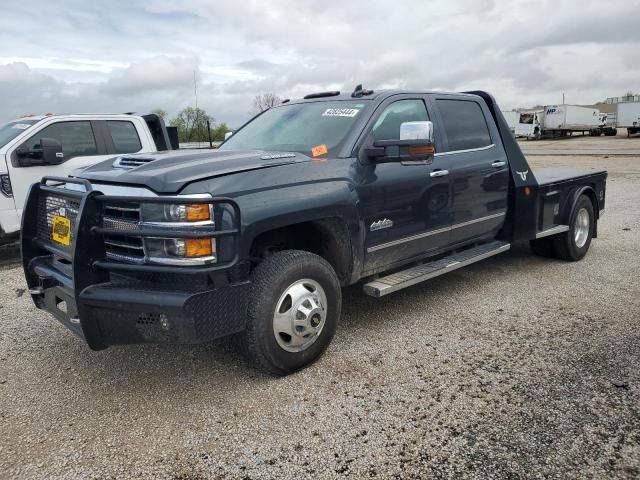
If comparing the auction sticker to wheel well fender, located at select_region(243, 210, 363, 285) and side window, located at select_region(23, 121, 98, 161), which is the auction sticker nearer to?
wheel well fender, located at select_region(243, 210, 363, 285)

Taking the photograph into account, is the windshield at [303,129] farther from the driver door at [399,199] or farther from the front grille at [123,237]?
the front grille at [123,237]

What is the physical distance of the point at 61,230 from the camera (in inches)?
133

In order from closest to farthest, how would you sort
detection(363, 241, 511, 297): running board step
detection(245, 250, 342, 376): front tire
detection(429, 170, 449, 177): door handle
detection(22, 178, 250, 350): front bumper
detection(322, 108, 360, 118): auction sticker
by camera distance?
1. detection(22, 178, 250, 350): front bumper
2. detection(245, 250, 342, 376): front tire
3. detection(363, 241, 511, 297): running board step
4. detection(322, 108, 360, 118): auction sticker
5. detection(429, 170, 449, 177): door handle

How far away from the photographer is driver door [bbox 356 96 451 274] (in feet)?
12.7

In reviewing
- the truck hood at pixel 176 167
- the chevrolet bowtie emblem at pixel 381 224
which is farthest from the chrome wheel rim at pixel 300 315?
the truck hood at pixel 176 167

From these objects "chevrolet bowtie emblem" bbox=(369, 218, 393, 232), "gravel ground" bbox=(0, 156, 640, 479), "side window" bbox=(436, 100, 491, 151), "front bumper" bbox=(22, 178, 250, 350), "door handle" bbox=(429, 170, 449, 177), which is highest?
"side window" bbox=(436, 100, 491, 151)

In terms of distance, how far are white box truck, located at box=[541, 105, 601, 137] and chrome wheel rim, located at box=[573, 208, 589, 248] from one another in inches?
1736

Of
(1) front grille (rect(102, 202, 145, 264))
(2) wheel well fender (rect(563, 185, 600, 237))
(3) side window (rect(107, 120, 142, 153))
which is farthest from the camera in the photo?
(3) side window (rect(107, 120, 142, 153))

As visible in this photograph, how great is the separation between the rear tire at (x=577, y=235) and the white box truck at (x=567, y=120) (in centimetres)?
4405

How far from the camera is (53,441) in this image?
9.29 ft

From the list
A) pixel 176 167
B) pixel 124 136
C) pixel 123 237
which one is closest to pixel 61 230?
pixel 123 237

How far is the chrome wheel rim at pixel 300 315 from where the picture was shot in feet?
10.8

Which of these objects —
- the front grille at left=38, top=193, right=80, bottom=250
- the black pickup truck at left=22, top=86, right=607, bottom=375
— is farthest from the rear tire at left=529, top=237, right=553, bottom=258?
the front grille at left=38, top=193, right=80, bottom=250

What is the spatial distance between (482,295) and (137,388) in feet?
10.4
